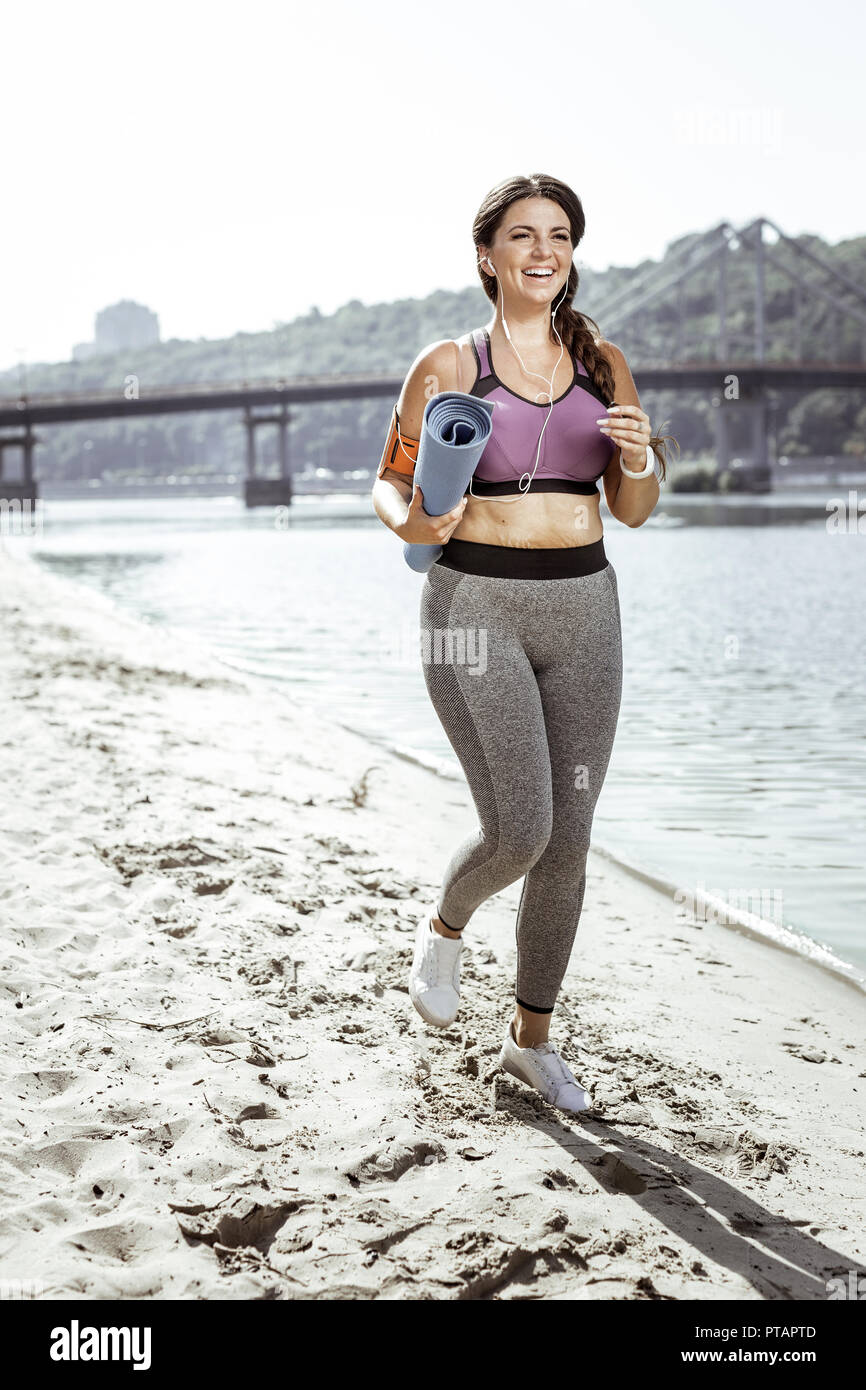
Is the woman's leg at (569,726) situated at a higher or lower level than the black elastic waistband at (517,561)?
lower

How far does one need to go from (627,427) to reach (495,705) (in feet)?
1.98

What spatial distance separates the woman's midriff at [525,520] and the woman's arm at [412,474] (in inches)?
2.1

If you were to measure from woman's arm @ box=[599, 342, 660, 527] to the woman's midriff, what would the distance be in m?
0.10

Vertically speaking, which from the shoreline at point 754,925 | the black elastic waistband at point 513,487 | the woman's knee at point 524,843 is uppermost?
the black elastic waistband at point 513,487

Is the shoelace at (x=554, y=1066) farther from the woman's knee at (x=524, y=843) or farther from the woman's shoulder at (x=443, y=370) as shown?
the woman's shoulder at (x=443, y=370)

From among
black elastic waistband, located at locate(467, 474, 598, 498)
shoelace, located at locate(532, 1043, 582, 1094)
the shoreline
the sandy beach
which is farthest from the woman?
the shoreline

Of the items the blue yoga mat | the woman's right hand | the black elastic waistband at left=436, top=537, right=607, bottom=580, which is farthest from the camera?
the black elastic waistband at left=436, top=537, right=607, bottom=580

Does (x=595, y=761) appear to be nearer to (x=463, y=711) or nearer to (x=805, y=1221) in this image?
(x=463, y=711)

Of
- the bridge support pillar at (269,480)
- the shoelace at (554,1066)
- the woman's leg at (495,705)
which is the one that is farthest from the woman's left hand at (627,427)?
the bridge support pillar at (269,480)

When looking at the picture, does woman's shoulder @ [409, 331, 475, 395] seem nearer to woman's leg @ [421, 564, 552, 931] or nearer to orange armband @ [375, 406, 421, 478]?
orange armband @ [375, 406, 421, 478]

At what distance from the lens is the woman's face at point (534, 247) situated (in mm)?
2703

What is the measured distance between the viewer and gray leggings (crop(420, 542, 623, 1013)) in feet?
8.82
